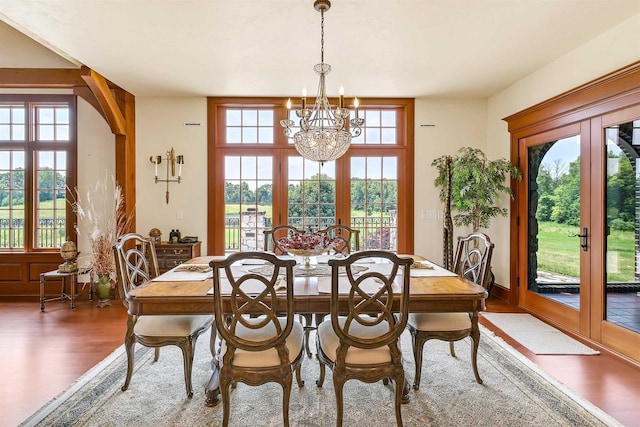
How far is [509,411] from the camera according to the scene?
2.01 meters

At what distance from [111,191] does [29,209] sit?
1.14 meters

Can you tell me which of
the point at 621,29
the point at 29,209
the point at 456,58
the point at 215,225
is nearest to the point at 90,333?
the point at 215,225

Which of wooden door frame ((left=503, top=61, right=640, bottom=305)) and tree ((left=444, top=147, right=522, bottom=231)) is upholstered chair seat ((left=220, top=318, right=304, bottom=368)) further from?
wooden door frame ((left=503, top=61, right=640, bottom=305))

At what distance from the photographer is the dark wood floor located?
214cm

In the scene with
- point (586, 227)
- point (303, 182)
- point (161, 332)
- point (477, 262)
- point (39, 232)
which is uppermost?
point (303, 182)

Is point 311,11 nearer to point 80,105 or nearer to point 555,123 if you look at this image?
point 555,123

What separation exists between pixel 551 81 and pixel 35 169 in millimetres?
6389

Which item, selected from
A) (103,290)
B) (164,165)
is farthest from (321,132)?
(103,290)

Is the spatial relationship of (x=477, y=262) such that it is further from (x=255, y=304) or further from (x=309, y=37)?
(x=309, y=37)

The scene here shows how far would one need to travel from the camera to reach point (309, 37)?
2.93 m

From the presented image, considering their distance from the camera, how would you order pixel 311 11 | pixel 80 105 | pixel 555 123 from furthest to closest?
pixel 80 105 → pixel 555 123 → pixel 311 11

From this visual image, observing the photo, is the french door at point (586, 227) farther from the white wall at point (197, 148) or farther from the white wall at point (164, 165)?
the white wall at point (164, 165)

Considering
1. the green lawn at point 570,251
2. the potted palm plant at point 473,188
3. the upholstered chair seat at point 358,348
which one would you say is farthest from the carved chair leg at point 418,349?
the potted palm plant at point 473,188

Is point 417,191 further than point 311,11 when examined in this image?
Yes
